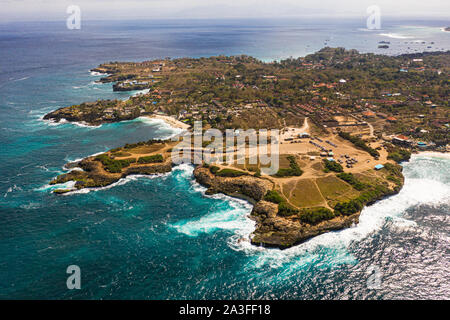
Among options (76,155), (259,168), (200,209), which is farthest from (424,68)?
(76,155)

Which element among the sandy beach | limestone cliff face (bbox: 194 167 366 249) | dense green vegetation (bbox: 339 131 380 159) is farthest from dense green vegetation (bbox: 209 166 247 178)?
dense green vegetation (bbox: 339 131 380 159)

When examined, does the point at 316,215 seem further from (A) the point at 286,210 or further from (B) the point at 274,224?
(B) the point at 274,224

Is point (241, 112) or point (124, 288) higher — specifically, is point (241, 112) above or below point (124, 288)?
above

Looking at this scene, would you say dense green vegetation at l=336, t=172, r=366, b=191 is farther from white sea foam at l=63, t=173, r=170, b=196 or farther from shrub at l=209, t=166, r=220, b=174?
white sea foam at l=63, t=173, r=170, b=196

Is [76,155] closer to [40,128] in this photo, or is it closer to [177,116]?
[40,128]

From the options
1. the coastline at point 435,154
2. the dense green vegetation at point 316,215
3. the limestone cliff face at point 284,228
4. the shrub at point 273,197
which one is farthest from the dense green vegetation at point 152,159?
the coastline at point 435,154

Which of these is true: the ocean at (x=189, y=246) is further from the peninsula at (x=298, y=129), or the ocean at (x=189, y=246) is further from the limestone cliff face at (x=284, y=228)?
the peninsula at (x=298, y=129)

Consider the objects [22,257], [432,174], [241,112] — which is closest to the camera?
[22,257]
